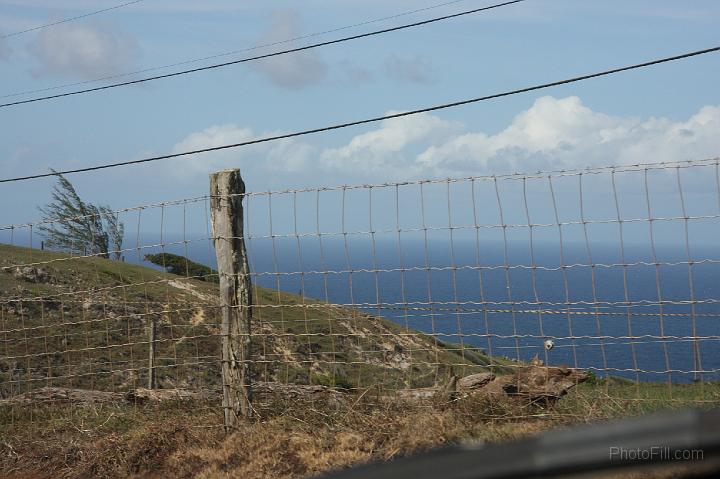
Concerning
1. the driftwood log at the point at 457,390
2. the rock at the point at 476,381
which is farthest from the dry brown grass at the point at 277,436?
the rock at the point at 476,381

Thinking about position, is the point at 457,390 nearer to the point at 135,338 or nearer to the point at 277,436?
the point at 277,436

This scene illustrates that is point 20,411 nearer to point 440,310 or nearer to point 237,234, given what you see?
point 237,234

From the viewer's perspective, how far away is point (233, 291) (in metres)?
8.09

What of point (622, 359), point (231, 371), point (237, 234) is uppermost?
point (237, 234)

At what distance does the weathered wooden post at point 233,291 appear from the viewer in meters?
7.94

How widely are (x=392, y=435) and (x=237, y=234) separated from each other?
2.39m

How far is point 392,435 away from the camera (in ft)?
22.6

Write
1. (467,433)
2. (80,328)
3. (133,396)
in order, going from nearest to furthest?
(467,433), (133,396), (80,328)

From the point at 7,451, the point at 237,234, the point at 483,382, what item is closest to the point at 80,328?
the point at 7,451

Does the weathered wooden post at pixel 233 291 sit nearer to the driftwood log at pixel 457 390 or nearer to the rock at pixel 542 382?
the driftwood log at pixel 457 390

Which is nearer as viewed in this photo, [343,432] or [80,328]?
[343,432]

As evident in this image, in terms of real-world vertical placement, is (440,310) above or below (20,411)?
above

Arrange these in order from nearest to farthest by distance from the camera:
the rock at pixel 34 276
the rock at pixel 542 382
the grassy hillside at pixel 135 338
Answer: the rock at pixel 542 382 → the grassy hillside at pixel 135 338 → the rock at pixel 34 276

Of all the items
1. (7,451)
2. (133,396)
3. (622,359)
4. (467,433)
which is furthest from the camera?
(622,359)
